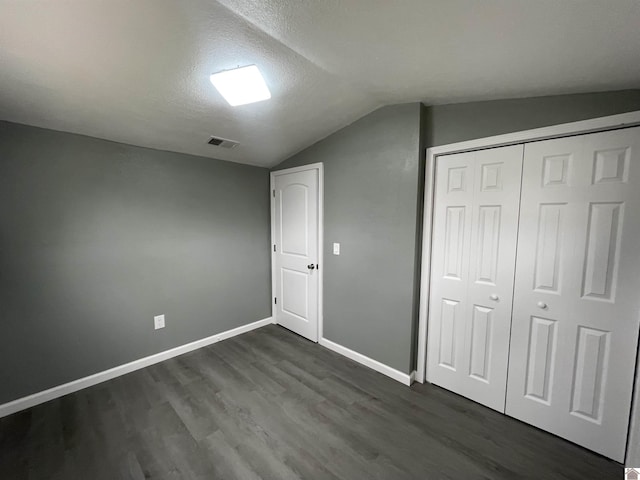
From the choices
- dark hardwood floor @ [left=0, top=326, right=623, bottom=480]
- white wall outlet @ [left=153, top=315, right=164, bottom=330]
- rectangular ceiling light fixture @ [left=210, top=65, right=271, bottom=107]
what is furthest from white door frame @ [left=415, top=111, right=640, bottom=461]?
white wall outlet @ [left=153, top=315, right=164, bottom=330]

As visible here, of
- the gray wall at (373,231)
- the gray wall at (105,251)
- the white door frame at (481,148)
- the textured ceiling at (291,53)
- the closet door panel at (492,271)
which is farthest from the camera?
the gray wall at (373,231)

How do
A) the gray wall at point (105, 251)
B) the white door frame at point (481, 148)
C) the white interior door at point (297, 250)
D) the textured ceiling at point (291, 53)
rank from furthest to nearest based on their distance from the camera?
the white interior door at point (297, 250), the gray wall at point (105, 251), the white door frame at point (481, 148), the textured ceiling at point (291, 53)

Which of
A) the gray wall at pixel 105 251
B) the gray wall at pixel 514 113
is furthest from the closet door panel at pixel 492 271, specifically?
the gray wall at pixel 105 251

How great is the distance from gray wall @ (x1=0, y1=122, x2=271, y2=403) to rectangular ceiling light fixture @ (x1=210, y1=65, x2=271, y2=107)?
52.1 inches

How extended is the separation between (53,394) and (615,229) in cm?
402

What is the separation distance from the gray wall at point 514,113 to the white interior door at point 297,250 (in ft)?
4.07

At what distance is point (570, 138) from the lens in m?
1.56

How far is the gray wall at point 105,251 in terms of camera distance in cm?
189

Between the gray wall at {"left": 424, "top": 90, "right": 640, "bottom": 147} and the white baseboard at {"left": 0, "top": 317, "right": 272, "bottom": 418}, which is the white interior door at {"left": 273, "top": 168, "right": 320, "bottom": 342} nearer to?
the white baseboard at {"left": 0, "top": 317, "right": 272, "bottom": 418}

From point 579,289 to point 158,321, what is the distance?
336cm

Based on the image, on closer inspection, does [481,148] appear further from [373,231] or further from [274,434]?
[274,434]

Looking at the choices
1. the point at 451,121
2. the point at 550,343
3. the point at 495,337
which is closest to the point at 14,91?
A: the point at 451,121

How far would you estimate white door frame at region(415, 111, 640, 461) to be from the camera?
4.59 feet

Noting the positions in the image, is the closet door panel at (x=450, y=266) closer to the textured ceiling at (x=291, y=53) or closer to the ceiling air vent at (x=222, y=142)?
the textured ceiling at (x=291, y=53)
